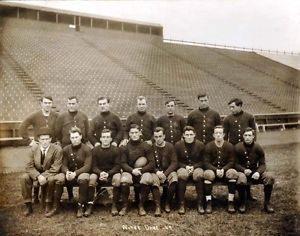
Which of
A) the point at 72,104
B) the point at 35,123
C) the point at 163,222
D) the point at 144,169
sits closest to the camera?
the point at 163,222

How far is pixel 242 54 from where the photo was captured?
74.6 feet

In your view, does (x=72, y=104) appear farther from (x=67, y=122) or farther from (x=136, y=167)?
(x=136, y=167)

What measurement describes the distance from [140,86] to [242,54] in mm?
12393

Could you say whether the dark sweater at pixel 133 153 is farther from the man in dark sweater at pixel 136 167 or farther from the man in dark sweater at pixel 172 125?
the man in dark sweater at pixel 172 125

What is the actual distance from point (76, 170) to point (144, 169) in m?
0.85

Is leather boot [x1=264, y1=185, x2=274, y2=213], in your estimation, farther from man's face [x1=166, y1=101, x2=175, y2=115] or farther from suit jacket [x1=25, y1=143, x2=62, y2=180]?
suit jacket [x1=25, y1=143, x2=62, y2=180]

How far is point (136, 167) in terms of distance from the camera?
4.30m

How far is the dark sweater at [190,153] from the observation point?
4352 mm

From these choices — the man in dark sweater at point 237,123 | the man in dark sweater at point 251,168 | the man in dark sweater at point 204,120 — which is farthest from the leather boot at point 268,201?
the man in dark sweater at point 204,120

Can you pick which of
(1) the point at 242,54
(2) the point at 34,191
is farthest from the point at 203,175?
(1) the point at 242,54

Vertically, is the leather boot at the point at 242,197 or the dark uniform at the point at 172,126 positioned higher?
the dark uniform at the point at 172,126

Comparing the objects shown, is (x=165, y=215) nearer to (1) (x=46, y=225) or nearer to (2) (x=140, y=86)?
(1) (x=46, y=225)

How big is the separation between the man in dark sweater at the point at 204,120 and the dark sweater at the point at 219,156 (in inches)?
26.7

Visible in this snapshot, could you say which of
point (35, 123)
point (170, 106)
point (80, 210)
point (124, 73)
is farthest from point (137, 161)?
point (124, 73)
